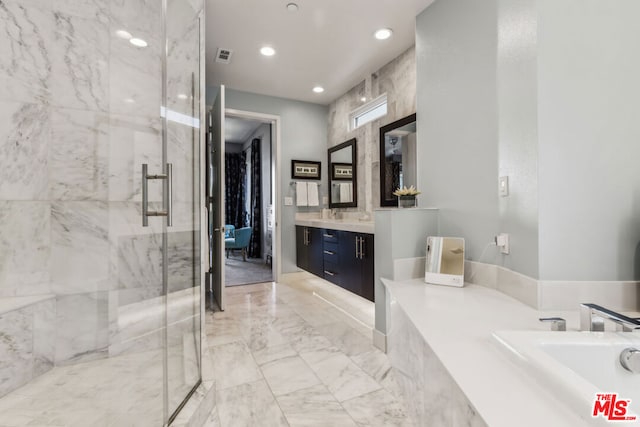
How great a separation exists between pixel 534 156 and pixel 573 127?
0.20 metres

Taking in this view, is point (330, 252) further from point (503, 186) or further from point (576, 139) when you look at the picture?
point (576, 139)

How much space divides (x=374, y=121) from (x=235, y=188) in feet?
15.4

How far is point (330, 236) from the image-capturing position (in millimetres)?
3555

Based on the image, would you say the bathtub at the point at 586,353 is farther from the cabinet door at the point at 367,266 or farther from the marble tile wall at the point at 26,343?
the marble tile wall at the point at 26,343

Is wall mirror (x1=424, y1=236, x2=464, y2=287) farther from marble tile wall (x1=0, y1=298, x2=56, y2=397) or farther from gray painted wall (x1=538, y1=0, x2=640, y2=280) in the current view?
marble tile wall (x1=0, y1=298, x2=56, y2=397)

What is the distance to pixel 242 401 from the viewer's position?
1.63 meters

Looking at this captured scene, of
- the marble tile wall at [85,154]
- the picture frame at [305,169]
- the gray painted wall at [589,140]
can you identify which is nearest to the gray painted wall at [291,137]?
the picture frame at [305,169]

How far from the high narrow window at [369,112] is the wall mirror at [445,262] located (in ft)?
6.63

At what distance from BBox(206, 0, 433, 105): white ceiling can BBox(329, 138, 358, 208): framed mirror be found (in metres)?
0.83

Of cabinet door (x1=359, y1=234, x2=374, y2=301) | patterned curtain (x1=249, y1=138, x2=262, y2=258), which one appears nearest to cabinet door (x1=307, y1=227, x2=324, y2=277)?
cabinet door (x1=359, y1=234, x2=374, y2=301)

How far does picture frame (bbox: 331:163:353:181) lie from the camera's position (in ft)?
13.5

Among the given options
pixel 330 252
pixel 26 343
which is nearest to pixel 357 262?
pixel 330 252

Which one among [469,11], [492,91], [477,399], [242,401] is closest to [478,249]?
[492,91]

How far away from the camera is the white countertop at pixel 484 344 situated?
681 mm
